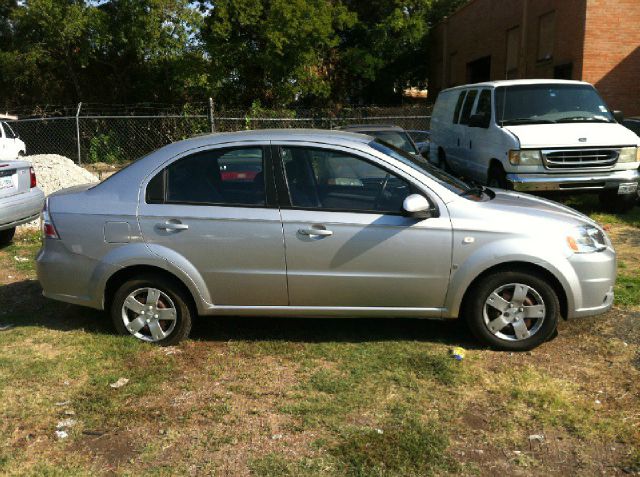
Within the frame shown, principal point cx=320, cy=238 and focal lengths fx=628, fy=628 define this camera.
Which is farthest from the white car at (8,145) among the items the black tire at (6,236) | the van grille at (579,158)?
the van grille at (579,158)

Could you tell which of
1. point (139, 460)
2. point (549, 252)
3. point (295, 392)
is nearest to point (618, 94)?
point (549, 252)

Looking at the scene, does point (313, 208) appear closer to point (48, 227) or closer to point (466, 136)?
point (48, 227)

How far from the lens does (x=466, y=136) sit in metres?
11.2

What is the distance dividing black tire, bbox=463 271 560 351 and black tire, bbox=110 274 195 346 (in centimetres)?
218

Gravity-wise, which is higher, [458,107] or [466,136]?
[458,107]

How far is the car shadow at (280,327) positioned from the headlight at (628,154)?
5.28 metres

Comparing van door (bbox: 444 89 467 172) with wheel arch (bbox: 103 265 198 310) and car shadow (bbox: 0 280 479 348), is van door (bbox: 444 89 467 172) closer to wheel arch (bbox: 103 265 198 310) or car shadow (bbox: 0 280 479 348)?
car shadow (bbox: 0 280 479 348)

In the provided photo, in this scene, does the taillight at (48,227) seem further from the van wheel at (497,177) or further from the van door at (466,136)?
the van door at (466,136)

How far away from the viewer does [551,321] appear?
4.68 meters

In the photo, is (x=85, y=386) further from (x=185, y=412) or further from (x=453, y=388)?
(x=453, y=388)

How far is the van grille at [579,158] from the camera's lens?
909 centimetres

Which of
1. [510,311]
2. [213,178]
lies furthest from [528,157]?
[213,178]

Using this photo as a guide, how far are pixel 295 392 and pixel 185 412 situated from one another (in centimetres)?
73

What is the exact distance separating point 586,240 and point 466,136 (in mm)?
6775
